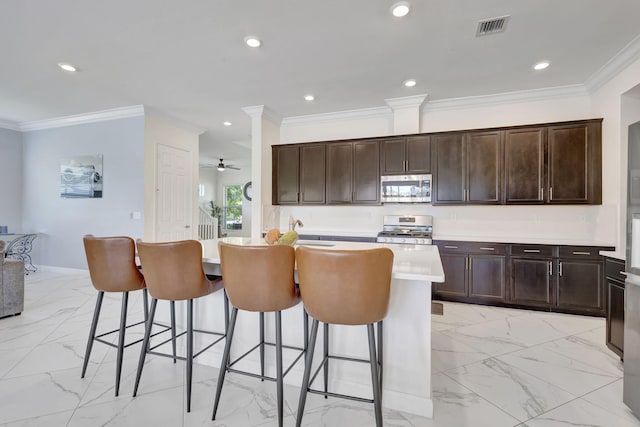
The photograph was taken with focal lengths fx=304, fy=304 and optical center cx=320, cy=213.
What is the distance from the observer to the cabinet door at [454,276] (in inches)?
150

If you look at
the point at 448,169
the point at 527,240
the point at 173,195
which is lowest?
the point at 527,240

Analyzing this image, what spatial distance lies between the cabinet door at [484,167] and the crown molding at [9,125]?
306 inches

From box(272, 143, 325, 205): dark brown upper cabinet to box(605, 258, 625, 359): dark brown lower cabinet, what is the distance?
3339 mm

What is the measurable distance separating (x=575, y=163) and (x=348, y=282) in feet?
12.2

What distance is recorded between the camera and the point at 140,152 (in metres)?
4.77

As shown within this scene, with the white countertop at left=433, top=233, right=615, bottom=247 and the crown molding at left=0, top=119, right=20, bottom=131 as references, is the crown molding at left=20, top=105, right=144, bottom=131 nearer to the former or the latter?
the crown molding at left=0, top=119, right=20, bottom=131

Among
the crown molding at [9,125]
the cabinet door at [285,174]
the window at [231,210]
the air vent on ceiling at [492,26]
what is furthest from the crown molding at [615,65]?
the window at [231,210]

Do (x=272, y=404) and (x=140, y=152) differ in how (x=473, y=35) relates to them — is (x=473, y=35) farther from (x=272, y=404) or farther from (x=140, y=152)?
(x=140, y=152)

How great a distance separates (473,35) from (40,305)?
559 cm

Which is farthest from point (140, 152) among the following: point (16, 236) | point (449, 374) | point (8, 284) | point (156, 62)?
point (449, 374)

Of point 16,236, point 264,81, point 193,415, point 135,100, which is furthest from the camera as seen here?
point 16,236

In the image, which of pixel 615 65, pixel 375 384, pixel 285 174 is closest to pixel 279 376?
pixel 375 384

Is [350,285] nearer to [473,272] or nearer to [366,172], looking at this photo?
Answer: [473,272]

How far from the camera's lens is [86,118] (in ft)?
16.9
